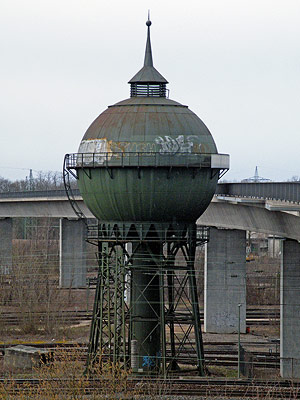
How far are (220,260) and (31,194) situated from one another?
23440 mm

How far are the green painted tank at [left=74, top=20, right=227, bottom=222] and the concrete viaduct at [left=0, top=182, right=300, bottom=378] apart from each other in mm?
2864

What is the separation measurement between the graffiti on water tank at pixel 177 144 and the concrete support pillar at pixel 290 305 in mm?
9306

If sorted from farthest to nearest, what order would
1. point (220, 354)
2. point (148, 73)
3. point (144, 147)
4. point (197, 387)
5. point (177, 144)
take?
point (220, 354)
point (148, 73)
point (197, 387)
point (177, 144)
point (144, 147)

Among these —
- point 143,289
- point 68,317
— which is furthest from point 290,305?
point 68,317

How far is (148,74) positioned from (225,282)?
857 inches

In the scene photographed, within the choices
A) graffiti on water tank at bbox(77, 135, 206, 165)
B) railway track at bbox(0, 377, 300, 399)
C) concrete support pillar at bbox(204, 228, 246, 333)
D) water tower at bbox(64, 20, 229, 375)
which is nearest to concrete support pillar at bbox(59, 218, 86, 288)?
concrete support pillar at bbox(204, 228, 246, 333)

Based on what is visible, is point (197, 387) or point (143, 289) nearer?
point (197, 387)

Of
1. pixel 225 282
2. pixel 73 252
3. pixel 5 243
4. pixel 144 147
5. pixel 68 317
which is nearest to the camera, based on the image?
pixel 144 147

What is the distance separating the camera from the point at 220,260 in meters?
55.7

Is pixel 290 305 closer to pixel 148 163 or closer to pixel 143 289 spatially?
pixel 143 289

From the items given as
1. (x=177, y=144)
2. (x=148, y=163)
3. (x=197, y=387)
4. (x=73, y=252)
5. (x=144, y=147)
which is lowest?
(x=197, y=387)

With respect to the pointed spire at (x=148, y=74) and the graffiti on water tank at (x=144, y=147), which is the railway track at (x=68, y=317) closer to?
the graffiti on water tank at (x=144, y=147)

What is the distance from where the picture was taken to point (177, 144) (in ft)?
113

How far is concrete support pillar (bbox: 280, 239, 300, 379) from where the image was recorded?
41.5 m
